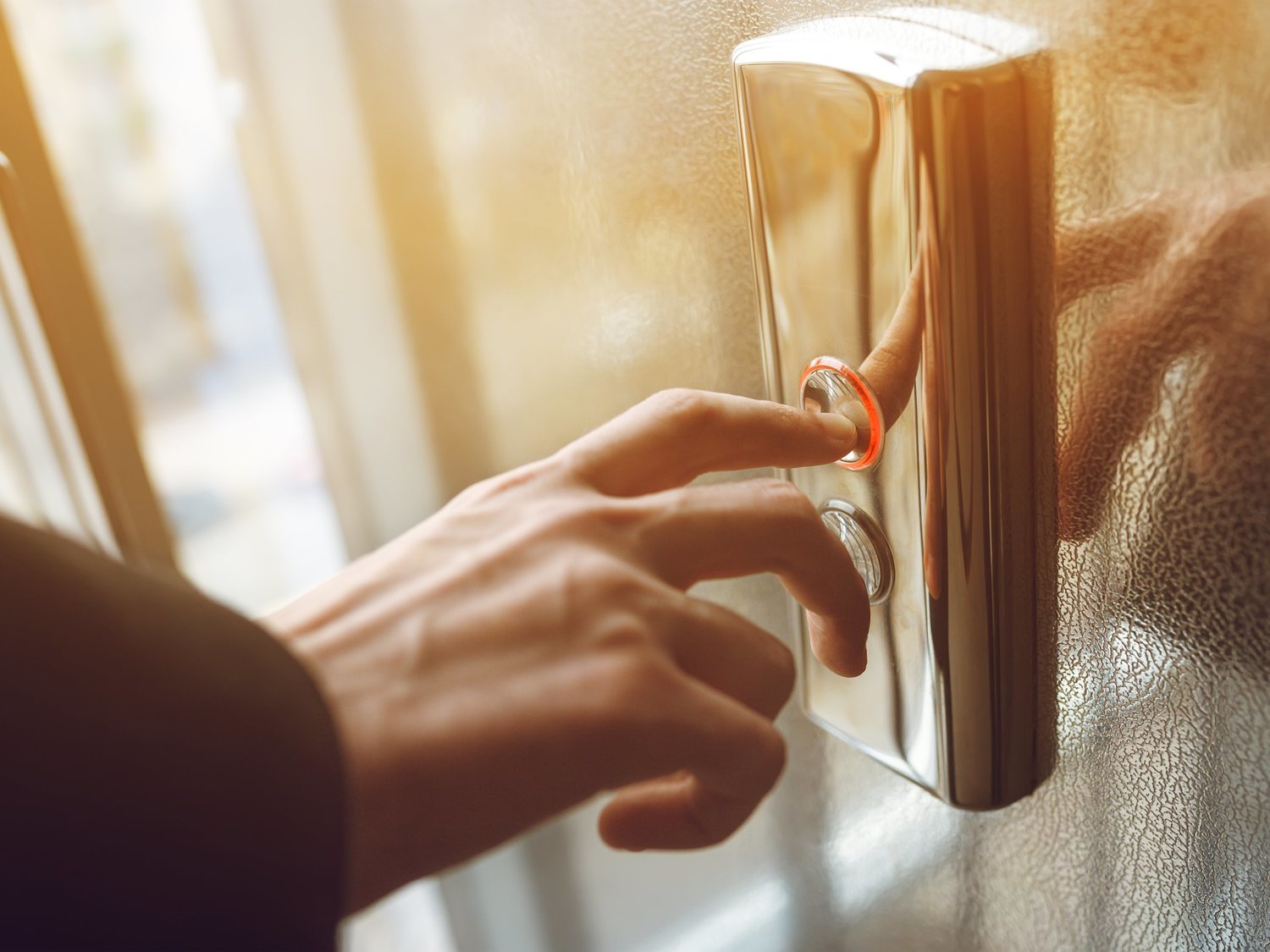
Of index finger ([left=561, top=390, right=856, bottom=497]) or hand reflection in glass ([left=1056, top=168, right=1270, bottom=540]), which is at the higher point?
hand reflection in glass ([left=1056, top=168, right=1270, bottom=540])

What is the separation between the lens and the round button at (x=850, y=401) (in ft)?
0.93

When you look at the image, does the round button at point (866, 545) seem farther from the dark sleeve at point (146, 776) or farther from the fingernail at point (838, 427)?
the dark sleeve at point (146, 776)

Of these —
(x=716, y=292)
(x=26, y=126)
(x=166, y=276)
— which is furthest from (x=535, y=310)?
(x=166, y=276)

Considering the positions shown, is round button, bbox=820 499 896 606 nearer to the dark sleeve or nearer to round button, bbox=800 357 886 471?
round button, bbox=800 357 886 471

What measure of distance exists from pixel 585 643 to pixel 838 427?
10cm

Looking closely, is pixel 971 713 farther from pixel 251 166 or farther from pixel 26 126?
pixel 26 126

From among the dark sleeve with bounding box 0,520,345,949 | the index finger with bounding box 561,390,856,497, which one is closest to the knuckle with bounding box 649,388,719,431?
the index finger with bounding box 561,390,856,497

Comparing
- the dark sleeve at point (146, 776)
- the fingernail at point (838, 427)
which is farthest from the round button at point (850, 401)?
the dark sleeve at point (146, 776)

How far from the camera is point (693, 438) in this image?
292 millimetres

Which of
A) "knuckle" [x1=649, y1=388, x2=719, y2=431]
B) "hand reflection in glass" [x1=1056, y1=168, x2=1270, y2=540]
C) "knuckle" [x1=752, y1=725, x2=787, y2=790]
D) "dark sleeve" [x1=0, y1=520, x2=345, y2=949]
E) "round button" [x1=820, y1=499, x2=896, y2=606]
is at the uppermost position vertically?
"hand reflection in glass" [x1=1056, y1=168, x2=1270, y2=540]

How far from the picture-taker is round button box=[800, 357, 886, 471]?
11.2 inches

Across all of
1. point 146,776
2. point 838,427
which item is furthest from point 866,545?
point 146,776

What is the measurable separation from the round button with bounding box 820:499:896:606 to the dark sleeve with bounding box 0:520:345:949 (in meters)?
0.16

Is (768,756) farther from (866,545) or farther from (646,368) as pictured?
(646,368)
